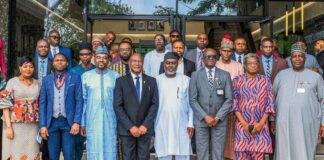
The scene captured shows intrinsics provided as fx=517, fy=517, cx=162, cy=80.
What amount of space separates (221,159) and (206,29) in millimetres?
4286

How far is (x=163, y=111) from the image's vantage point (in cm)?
671

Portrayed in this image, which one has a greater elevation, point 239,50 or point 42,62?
point 239,50

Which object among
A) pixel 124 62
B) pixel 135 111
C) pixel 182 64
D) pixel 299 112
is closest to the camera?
pixel 135 111

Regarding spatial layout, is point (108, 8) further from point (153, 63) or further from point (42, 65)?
point (42, 65)

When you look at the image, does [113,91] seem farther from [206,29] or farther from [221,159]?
[206,29]

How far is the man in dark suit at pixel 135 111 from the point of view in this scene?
6480 mm

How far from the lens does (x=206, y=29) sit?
10453mm

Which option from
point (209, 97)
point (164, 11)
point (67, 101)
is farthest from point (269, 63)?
point (164, 11)

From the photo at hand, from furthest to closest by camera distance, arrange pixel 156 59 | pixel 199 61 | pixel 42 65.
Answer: pixel 199 61 < pixel 156 59 < pixel 42 65

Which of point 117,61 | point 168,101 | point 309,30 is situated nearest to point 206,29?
point 309,30

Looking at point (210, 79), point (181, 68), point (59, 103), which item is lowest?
point (59, 103)

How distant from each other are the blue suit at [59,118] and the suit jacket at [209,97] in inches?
57.9

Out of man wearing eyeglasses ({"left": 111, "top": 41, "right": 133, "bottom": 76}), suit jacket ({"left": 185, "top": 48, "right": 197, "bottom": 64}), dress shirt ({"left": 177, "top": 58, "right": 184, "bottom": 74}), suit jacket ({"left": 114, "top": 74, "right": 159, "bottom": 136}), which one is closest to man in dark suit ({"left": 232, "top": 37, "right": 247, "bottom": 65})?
suit jacket ({"left": 185, "top": 48, "right": 197, "bottom": 64})

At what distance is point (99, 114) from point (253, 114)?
6.51 feet
